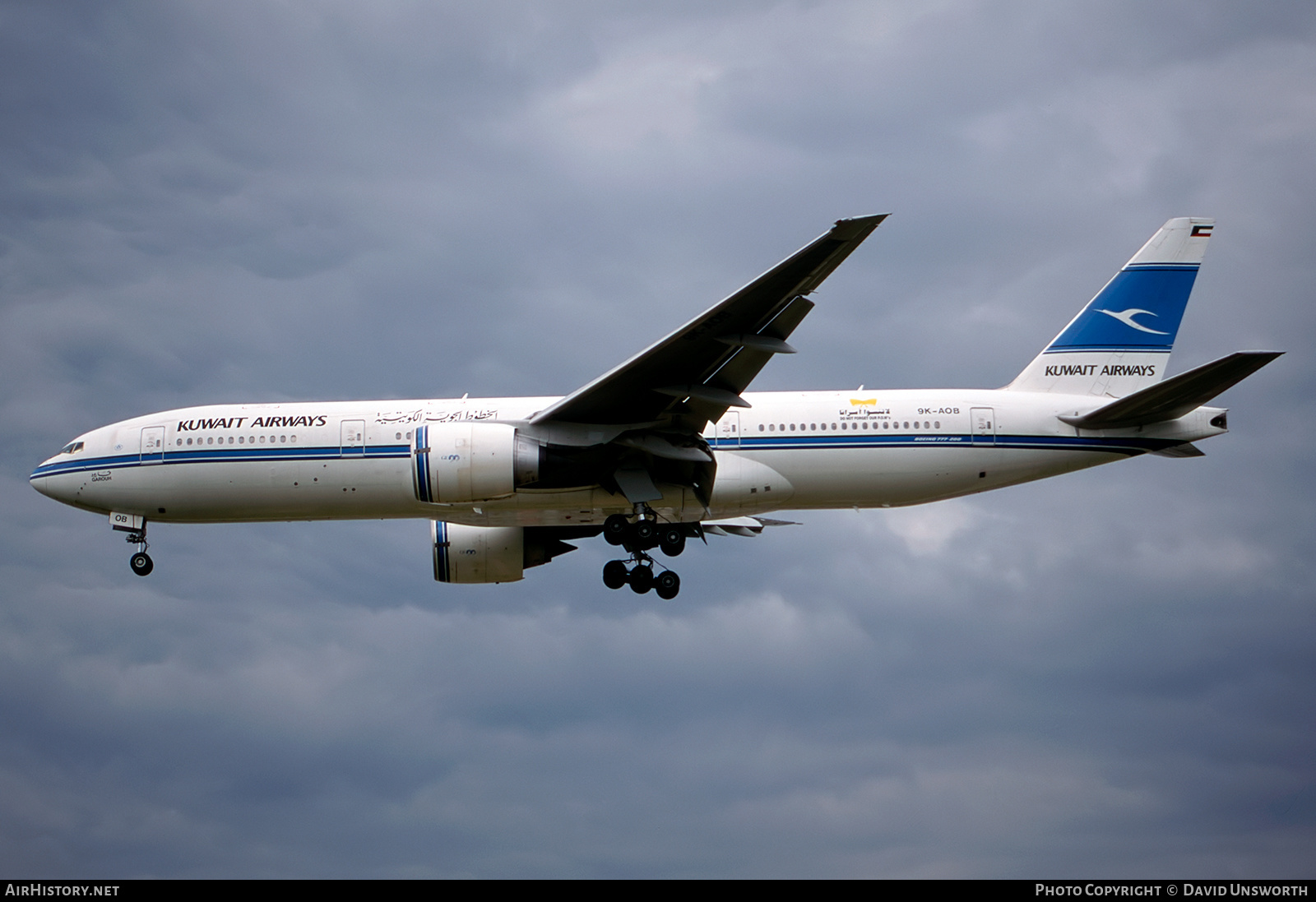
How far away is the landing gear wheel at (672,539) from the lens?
86.1 ft

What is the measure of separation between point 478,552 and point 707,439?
631 cm

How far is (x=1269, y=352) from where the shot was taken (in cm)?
2177

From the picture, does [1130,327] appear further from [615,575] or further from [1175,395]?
[615,575]

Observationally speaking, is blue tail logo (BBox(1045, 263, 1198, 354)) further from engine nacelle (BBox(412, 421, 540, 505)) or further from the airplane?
engine nacelle (BBox(412, 421, 540, 505))

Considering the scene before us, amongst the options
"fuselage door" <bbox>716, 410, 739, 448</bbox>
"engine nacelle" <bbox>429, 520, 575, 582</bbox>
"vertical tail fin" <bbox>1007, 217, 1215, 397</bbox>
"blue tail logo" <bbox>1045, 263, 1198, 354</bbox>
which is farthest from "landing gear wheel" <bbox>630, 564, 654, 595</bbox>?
"blue tail logo" <bbox>1045, 263, 1198, 354</bbox>

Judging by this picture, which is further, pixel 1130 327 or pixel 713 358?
pixel 1130 327

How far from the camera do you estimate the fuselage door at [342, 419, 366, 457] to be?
25.6 meters

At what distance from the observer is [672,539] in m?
26.3

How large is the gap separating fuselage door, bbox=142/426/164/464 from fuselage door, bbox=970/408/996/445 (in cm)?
1627

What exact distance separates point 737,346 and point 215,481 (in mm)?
11145

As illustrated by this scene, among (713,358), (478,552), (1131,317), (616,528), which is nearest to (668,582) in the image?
(616,528)

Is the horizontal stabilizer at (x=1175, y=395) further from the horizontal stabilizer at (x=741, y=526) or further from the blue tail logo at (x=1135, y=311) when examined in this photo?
the horizontal stabilizer at (x=741, y=526)

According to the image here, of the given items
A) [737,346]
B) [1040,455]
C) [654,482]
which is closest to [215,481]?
[654,482]

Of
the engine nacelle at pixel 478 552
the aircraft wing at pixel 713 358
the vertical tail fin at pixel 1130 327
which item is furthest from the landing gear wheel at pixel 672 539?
the vertical tail fin at pixel 1130 327
